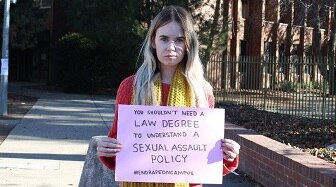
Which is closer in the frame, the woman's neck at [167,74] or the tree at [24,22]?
the woman's neck at [167,74]

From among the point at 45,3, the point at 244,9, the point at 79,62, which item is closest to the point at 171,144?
the point at 79,62

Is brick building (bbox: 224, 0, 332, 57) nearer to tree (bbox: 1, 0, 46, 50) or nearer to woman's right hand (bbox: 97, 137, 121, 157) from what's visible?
tree (bbox: 1, 0, 46, 50)

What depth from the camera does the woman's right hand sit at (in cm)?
268

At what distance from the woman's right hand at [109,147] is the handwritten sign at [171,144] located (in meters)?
0.04

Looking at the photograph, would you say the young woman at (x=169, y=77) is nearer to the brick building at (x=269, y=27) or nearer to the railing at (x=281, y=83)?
the railing at (x=281, y=83)

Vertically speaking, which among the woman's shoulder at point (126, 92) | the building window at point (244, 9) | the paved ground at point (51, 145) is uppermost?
the building window at point (244, 9)

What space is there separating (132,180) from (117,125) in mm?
286

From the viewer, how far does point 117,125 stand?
2.76 m

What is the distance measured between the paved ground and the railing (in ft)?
13.8

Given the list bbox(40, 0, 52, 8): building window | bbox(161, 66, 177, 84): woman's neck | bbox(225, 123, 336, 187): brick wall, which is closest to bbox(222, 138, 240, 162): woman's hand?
bbox(161, 66, 177, 84): woman's neck

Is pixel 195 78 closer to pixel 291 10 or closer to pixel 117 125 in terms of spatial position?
pixel 117 125

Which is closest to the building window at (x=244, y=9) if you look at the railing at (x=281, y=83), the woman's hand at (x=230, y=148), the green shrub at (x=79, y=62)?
the green shrub at (x=79, y=62)

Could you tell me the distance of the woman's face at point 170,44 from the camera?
2744 mm

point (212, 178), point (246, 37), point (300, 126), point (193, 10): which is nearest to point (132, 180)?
point (212, 178)
